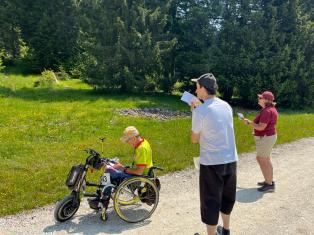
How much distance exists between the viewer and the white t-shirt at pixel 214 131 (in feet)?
16.7

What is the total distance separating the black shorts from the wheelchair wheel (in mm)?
1521

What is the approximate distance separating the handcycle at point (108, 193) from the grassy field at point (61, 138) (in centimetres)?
128

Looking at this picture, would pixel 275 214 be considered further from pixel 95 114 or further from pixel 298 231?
pixel 95 114

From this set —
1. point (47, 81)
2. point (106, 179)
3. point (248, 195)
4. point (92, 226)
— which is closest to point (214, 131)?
point (106, 179)

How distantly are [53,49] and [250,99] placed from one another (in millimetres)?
22406

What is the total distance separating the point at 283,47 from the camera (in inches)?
949

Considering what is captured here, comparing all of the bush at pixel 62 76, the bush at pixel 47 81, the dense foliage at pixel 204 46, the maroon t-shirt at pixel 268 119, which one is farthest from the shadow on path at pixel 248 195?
the bush at pixel 62 76

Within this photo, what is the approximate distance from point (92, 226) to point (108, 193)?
1.99 feet

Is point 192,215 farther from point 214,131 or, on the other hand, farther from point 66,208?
point 214,131

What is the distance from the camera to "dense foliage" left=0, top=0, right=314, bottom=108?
2411cm

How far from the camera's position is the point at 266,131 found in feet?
27.0

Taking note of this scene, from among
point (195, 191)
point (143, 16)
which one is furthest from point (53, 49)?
point (195, 191)

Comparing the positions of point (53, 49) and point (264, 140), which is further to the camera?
point (53, 49)

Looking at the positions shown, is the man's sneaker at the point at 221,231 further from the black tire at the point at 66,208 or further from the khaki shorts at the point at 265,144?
the khaki shorts at the point at 265,144
